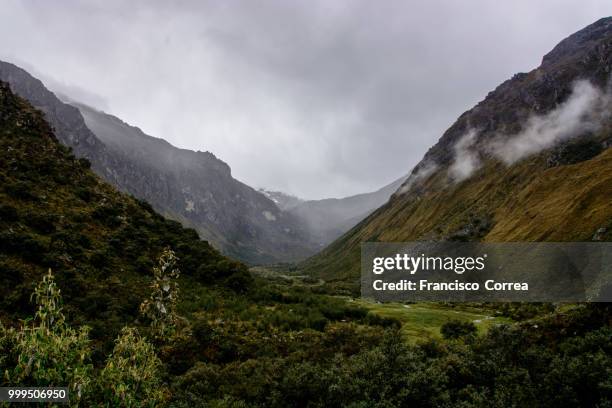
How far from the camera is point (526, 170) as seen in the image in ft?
363

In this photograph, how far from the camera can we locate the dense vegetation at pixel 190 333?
9977mm

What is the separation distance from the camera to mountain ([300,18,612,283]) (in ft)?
214

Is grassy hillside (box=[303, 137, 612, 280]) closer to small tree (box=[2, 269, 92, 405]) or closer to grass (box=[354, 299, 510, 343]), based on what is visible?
grass (box=[354, 299, 510, 343])

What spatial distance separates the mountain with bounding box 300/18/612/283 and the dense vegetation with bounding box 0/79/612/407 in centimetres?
2979

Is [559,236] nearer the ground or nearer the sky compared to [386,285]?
nearer the sky

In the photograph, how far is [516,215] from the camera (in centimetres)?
8119

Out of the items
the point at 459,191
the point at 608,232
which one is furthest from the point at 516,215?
the point at 459,191

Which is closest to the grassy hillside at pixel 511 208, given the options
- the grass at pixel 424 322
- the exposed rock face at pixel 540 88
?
the grass at pixel 424 322

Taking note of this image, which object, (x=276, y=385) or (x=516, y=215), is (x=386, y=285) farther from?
(x=276, y=385)

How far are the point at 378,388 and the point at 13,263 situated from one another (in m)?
25.9

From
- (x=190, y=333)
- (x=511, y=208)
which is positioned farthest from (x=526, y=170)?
(x=190, y=333)

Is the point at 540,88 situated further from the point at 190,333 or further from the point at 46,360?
the point at 46,360

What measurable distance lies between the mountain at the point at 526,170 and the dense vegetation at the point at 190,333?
29.8m

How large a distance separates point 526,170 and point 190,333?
110361 mm
